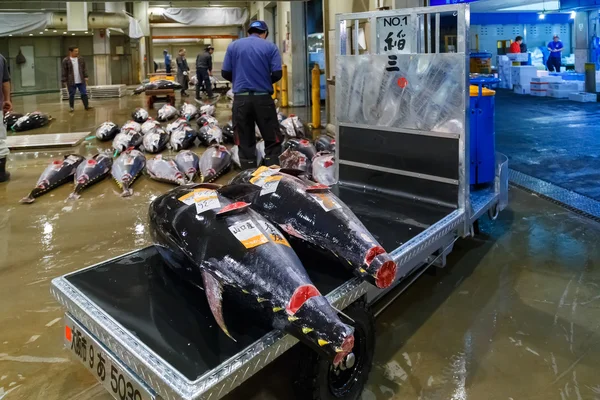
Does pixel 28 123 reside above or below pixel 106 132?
above

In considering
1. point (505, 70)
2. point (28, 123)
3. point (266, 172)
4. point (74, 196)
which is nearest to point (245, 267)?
point (266, 172)

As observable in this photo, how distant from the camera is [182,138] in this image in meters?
7.06

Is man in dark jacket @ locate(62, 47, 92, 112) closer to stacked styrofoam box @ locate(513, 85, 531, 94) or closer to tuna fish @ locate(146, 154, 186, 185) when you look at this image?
tuna fish @ locate(146, 154, 186, 185)

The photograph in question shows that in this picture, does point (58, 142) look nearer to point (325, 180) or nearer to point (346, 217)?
point (325, 180)

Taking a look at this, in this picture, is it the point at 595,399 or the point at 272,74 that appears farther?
the point at 272,74

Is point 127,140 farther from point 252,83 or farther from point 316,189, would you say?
point 316,189

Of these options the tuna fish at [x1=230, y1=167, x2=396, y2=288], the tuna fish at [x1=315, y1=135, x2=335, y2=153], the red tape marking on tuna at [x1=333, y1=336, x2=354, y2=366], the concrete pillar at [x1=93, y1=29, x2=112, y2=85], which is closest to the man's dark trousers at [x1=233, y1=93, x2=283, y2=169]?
the tuna fish at [x1=315, y1=135, x2=335, y2=153]

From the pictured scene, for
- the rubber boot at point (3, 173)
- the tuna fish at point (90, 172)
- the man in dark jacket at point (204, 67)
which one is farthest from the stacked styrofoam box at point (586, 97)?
A: the rubber boot at point (3, 173)

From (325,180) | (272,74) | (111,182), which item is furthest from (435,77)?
(111,182)

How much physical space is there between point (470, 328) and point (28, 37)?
27184mm

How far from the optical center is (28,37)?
2441cm

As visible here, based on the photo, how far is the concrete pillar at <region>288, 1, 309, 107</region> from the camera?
494 inches

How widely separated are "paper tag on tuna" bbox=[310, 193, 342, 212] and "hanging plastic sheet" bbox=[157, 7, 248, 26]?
69.4ft

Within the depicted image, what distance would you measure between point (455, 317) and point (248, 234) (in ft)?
4.45
